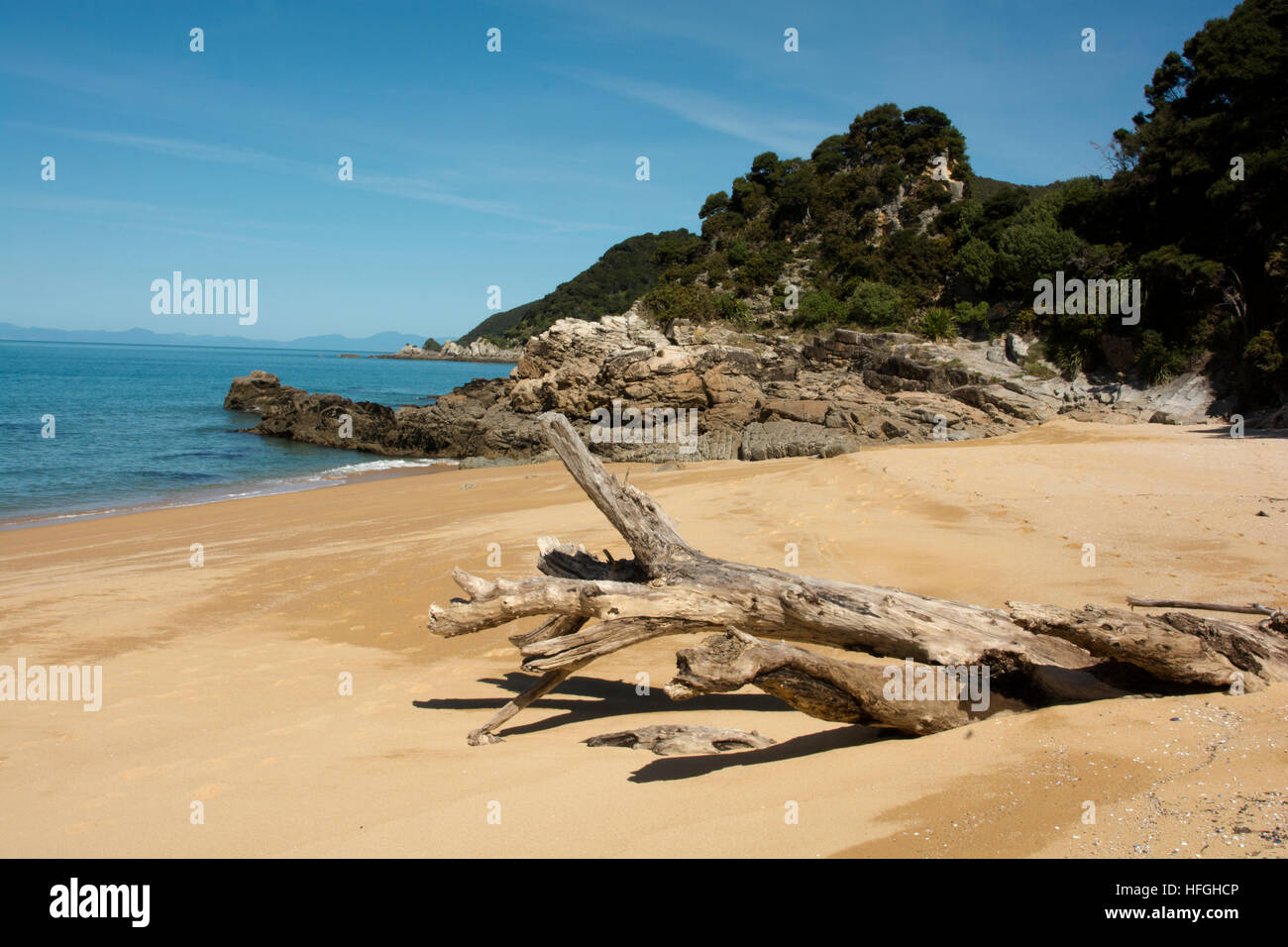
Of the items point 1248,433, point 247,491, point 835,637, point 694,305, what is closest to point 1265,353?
point 1248,433

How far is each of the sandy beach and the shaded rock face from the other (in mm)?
6724

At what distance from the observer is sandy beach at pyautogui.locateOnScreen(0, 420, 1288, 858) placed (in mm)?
3145

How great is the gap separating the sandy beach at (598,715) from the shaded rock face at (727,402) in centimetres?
672

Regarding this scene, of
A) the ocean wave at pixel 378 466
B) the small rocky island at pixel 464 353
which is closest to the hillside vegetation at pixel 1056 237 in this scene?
the ocean wave at pixel 378 466

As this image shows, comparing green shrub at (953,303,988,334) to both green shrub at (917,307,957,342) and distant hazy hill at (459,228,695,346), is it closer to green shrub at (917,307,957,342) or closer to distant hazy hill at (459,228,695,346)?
green shrub at (917,307,957,342)

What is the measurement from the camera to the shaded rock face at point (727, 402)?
1928cm

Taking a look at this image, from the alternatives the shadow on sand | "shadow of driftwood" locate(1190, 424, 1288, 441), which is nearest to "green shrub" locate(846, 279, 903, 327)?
"shadow of driftwood" locate(1190, 424, 1288, 441)

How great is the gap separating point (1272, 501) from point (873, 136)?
46653mm

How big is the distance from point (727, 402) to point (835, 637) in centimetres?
1769

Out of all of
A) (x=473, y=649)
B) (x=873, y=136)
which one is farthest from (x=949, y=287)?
A: (x=473, y=649)

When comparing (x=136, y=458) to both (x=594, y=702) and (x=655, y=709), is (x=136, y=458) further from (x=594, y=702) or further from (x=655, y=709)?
(x=655, y=709)

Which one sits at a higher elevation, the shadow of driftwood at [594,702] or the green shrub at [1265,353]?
the green shrub at [1265,353]

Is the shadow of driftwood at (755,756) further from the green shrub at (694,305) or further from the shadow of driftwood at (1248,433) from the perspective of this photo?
the green shrub at (694,305)

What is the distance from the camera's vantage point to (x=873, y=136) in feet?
163
